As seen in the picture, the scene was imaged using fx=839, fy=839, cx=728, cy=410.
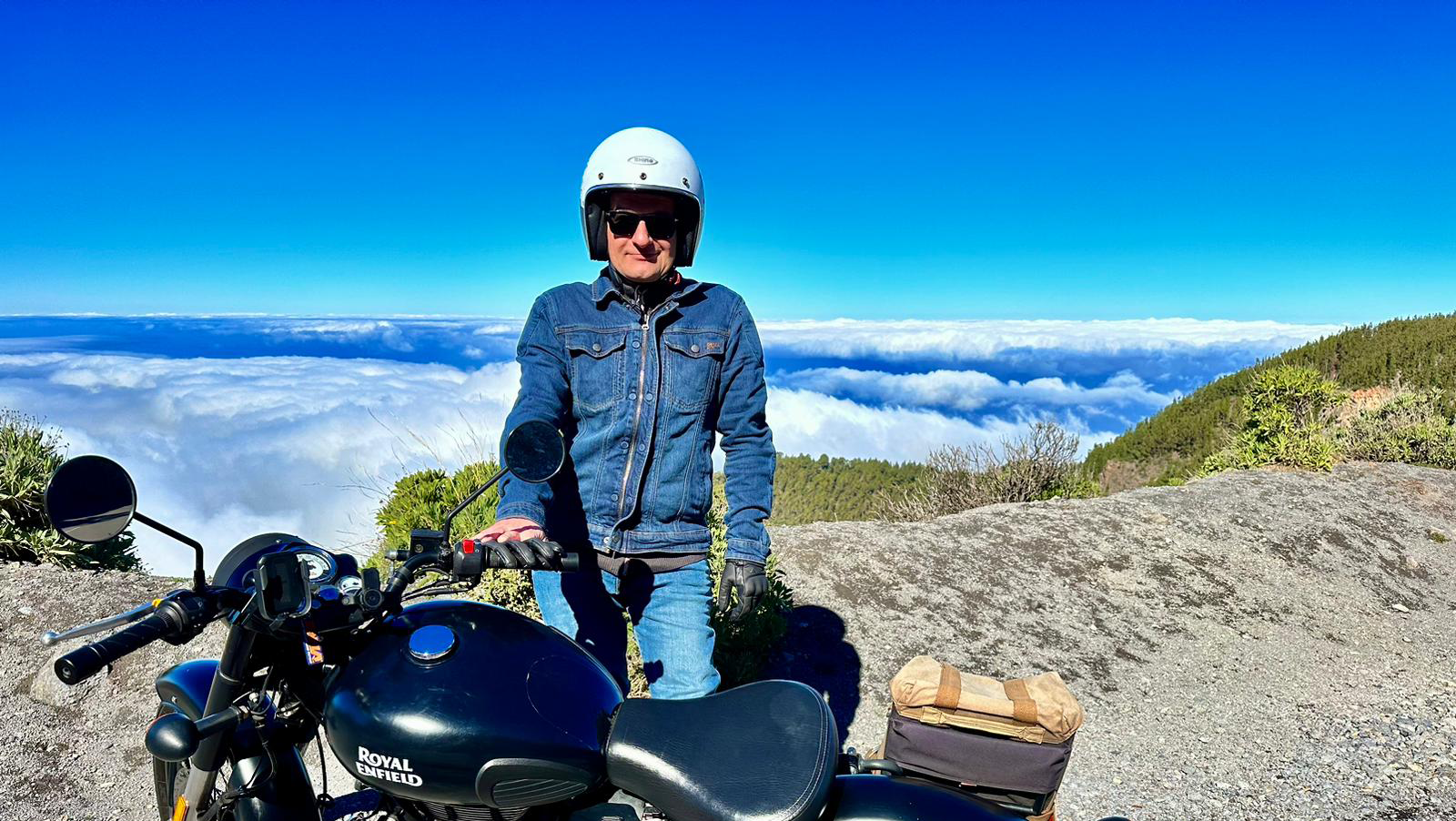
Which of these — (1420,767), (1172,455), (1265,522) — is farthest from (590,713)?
(1172,455)

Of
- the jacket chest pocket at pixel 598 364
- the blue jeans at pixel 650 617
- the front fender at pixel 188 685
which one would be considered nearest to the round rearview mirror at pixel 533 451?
the jacket chest pocket at pixel 598 364

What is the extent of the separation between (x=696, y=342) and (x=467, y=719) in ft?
4.50

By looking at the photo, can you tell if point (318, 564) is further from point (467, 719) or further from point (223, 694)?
point (467, 719)

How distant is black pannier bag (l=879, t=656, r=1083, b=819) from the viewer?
2225 millimetres

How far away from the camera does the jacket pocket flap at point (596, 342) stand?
8.59ft

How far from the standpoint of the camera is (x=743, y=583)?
8.58ft

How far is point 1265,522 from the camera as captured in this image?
27.7 ft

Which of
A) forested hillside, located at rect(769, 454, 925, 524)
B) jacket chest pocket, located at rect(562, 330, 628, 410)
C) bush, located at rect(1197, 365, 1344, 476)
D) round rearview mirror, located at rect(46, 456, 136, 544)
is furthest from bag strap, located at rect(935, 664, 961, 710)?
forested hillside, located at rect(769, 454, 925, 524)

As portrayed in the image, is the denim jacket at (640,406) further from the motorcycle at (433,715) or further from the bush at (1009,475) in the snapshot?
the bush at (1009,475)

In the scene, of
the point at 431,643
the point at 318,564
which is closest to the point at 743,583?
the point at 431,643

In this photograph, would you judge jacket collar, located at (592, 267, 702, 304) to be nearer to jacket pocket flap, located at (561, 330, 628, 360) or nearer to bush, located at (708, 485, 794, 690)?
jacket pocket flap, located at (561, 330, 628, 360)

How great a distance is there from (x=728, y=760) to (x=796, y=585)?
4691 mm

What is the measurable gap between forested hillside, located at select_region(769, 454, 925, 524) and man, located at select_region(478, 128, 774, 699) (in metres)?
11.0

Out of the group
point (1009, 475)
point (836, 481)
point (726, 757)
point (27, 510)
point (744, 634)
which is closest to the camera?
point (726, 757)
